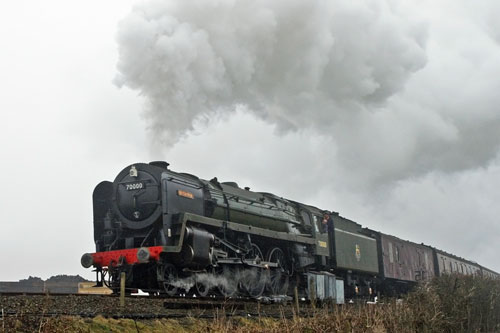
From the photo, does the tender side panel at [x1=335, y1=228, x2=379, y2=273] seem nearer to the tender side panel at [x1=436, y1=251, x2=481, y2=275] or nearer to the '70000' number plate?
the tender side panel at [x1=436, y1=251, x2=481, y2=275]

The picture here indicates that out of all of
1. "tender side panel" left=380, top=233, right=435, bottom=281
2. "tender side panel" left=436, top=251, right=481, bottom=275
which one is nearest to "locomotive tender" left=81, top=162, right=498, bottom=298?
"tender side panel" left=380, top=233, right=435, bottom=281

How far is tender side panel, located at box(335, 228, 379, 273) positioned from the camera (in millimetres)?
19656

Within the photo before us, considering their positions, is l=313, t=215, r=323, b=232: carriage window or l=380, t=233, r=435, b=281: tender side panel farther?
l=380, t=233, r=435, b=281: tender side panel

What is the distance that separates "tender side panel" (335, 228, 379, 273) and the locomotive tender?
0.62 metres

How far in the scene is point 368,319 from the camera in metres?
8.76

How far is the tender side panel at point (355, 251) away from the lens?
64.5ft

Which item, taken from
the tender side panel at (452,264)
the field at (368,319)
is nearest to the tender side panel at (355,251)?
the field at (368,319)

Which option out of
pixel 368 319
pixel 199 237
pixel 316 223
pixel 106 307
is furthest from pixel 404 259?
pixel 106 307

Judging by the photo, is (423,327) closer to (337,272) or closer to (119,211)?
(119,211)

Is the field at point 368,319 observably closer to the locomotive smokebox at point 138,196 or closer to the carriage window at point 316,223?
the locomotive smokebox at point 138,196

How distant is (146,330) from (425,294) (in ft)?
22.4

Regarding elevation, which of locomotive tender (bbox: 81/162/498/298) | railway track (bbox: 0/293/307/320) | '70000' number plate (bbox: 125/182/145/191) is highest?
'70000' number plate (bbox: 125/182/145/191)

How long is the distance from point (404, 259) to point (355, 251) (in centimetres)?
608

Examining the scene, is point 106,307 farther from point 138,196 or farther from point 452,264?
point 452,264
